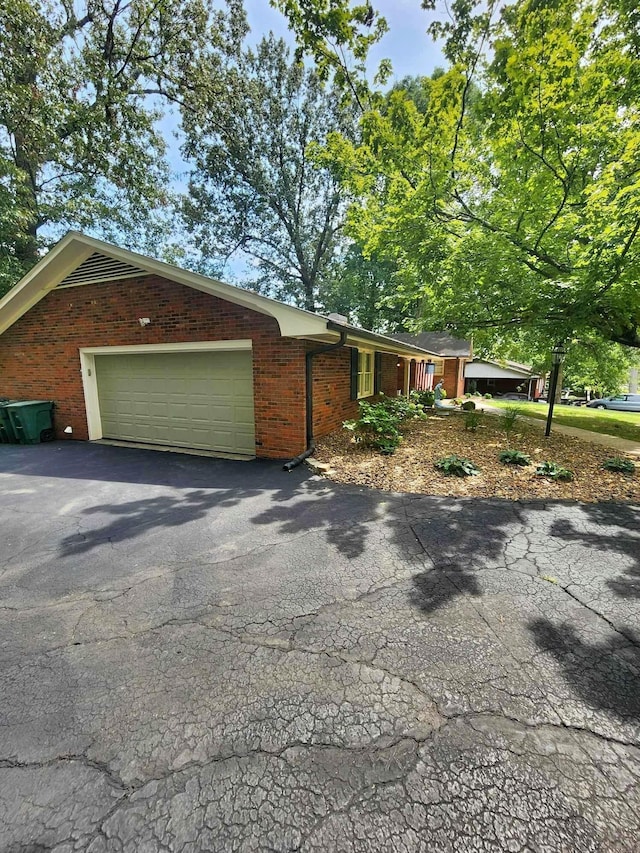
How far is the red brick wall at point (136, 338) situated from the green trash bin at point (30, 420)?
30 centimetres

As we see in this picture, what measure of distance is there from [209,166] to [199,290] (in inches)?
681

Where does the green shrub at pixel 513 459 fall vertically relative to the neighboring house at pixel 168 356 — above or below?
below

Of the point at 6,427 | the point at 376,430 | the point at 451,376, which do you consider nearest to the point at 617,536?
the point at 376,430

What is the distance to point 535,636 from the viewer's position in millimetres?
2312

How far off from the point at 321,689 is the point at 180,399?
6.95 metres

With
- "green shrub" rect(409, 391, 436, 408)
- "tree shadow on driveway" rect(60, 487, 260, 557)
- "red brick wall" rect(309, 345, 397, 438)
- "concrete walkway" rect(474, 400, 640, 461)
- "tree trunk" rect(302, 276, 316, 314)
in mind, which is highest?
"tree trunk" rect(302, 276, 316, 314)

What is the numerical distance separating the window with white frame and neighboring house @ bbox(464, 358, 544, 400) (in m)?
19.5

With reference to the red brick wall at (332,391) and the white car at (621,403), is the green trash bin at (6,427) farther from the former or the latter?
the white car at (621,403)

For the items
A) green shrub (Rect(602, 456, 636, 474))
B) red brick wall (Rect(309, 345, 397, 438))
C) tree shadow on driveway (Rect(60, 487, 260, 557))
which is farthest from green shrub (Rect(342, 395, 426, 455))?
green shrub (Rect(602, 456, 636, 474))

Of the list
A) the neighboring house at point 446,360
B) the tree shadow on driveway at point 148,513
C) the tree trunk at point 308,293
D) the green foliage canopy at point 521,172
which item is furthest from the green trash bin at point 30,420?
the tree trunk at point 308,293

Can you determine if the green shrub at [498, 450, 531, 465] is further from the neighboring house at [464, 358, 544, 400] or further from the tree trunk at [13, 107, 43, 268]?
the neighboring house at [464, 358, 544, 400]

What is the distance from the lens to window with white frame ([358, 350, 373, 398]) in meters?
10.5

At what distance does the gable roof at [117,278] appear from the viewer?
18.7 ft

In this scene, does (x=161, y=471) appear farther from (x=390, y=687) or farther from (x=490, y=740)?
(x=490, y=740)
